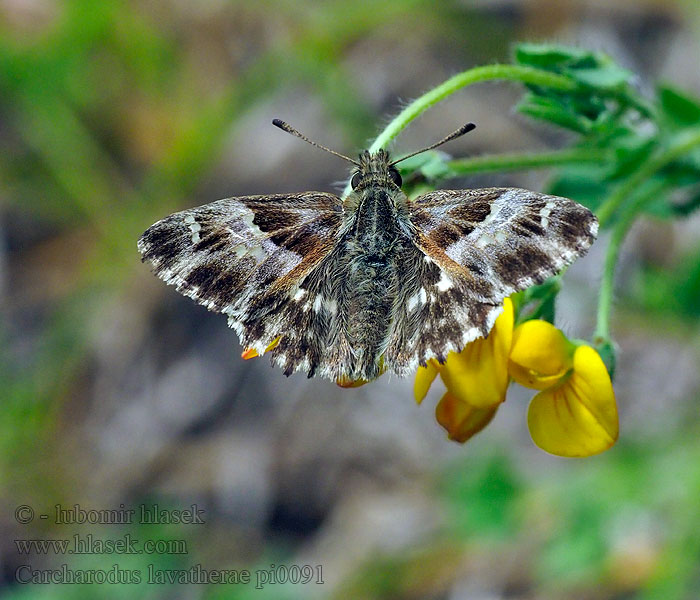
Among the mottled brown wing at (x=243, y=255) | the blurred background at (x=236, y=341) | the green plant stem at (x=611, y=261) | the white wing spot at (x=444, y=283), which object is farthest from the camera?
the blurred background at (x=236, y=341)

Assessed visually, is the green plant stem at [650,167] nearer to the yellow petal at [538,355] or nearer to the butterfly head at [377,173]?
the yellow petal at [538,355]

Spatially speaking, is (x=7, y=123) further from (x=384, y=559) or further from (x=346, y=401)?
(x=384, y=559)

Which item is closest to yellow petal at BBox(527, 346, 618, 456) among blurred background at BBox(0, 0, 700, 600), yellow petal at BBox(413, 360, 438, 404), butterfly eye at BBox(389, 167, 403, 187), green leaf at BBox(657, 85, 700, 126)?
yellow petal at BBox(413, 360, 438, 404)

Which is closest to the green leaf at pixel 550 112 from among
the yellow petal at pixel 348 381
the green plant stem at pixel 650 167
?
the green plant stem at pixel 650 167

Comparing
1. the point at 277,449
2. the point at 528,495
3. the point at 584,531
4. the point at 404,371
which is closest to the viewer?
the point at 404,371

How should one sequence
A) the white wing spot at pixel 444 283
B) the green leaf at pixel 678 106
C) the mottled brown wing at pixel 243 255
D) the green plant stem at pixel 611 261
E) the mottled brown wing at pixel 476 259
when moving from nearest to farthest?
1. the mottled brown wing at pixel 476 259
2. the white wing spot at pixel 444 283
3. the mottled brown wing at pixel 243 255
4. the green plant stem at pixel 611 261
5. the green leaf at pixel 678 106

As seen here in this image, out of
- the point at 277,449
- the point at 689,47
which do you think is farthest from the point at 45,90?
the point at 689,47

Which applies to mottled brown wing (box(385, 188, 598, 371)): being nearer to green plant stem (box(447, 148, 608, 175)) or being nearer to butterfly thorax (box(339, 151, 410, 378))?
butterfly thorax (box(339, 151, 410, 378))

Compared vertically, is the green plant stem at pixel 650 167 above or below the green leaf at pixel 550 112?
below
